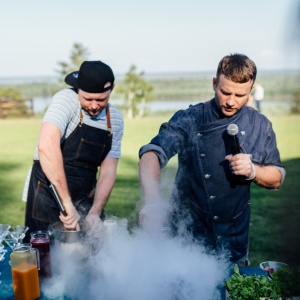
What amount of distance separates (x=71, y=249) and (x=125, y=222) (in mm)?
300

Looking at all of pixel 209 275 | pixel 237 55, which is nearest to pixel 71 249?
pixel 209 275

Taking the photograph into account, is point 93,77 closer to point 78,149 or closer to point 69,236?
point 78,149

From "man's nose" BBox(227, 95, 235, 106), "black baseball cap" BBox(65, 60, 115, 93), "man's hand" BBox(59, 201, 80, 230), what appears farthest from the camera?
"black baseball cap" BBox(65, 60, 115, 93)

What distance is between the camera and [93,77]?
253cm

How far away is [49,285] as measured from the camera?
1.94 m

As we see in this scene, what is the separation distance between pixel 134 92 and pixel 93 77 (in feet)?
108

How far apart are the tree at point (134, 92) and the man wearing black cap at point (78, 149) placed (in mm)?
30026

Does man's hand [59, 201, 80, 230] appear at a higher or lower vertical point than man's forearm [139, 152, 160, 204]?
lower

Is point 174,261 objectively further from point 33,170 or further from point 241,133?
point 33,170

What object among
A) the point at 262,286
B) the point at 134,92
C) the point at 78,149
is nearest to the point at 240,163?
the point at 262,286

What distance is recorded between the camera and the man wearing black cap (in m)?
2.55

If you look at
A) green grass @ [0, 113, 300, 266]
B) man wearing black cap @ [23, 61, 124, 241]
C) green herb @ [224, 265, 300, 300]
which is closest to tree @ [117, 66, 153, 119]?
green grass @ [0, 113, 300, 266]

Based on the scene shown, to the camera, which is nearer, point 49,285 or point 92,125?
point 49,285

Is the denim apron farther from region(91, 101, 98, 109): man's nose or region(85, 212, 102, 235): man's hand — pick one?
region(85, 212, 102, 235): man's hand
